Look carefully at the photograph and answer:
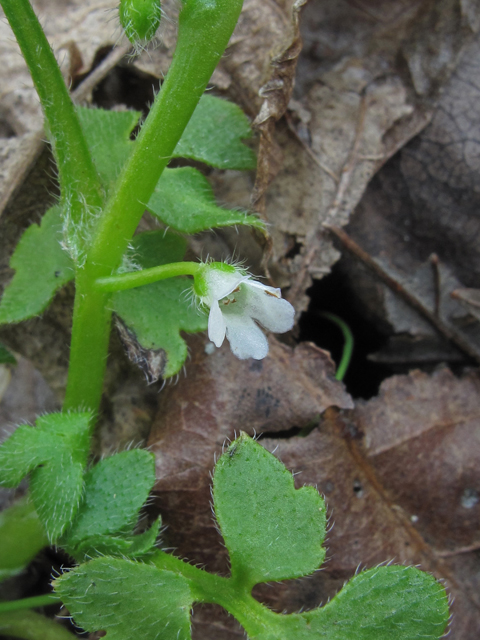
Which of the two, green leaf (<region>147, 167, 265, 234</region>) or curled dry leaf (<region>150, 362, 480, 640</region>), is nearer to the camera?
green leaf (<region>147, 167, 265, 234</region>)

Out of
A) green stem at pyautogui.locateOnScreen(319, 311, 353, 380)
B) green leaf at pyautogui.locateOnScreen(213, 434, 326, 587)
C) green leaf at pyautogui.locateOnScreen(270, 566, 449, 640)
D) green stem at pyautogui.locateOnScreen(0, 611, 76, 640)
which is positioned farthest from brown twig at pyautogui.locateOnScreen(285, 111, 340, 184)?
green stem at pyautogui.locateOnScreen(0, 611, 76, 640)

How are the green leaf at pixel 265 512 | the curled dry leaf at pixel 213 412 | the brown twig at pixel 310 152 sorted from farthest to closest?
the brown twig at pixel 310 152
the curled dry leaf at pixel 213 412
the green leaf at pixel 265 512

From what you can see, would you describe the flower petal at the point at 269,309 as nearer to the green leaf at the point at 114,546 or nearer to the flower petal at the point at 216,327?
the flower petal at the point at 216,327

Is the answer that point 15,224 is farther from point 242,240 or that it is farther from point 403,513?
point 403,513

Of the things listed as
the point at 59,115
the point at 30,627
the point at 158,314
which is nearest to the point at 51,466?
the point at 158,314

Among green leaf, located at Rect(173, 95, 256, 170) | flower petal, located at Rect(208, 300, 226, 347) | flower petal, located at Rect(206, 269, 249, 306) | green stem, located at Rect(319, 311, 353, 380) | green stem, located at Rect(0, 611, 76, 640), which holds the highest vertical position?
green leaf, located at Rect(173, 95, 256, 170)

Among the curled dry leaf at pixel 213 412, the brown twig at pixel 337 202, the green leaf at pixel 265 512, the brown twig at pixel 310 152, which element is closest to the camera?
the green leaf at pixel 265 512

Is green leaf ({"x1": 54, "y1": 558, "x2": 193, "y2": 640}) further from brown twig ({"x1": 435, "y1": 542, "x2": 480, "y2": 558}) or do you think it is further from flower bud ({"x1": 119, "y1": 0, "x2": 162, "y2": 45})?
→ flower bud ({"x1": 119, "y1": 0, "x2": 162, "y2": 45})

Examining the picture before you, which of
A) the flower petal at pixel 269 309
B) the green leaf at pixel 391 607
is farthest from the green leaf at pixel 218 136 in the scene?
the green leaf at pixel 391 607
